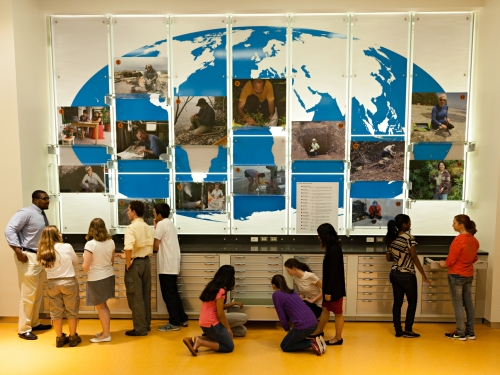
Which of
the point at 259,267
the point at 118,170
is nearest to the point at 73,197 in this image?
the point at 118,170

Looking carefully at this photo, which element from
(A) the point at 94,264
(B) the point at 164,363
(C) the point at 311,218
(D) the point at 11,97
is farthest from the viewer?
(C) the point at 311,218

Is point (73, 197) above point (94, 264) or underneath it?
above

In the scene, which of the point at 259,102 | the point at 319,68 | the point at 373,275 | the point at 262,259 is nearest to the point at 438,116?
the point at 319,68

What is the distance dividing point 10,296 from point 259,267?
346cm

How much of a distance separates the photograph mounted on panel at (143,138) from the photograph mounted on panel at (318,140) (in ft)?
6.66

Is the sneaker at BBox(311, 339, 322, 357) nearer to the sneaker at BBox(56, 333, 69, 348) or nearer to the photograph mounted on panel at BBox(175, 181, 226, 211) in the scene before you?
the photograph mounted on panel at BBox(175, 181, 226, 211)

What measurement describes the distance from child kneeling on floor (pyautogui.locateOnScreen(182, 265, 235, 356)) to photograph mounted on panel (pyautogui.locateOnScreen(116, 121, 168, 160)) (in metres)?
2.49

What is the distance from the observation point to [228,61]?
6129 millimetres

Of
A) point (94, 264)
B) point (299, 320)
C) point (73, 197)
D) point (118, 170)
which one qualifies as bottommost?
point (299, 320)

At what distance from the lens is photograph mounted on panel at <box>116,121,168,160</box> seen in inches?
244

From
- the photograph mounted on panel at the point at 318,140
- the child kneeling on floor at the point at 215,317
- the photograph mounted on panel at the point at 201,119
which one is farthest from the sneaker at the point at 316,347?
the photograph mounted on panel at the point at 201,119

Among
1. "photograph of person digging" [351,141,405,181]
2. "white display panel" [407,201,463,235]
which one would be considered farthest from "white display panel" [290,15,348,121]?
"white display panel" [407,201,463,235]

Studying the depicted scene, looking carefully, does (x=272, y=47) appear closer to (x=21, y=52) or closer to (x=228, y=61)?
(x=228, y=61)

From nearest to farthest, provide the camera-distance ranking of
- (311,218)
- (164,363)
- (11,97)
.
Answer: (164,363) < (11,97) < (311,218)
